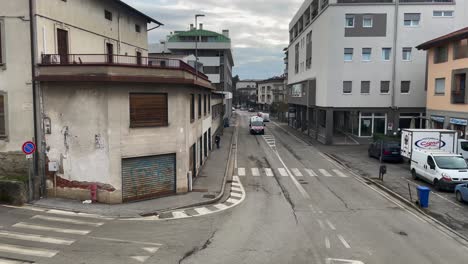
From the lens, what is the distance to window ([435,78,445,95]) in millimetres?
35375

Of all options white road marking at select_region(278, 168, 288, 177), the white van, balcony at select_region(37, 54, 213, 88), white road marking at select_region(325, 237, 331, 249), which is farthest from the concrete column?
white road marking at select_region(325, 237, 331, 249)

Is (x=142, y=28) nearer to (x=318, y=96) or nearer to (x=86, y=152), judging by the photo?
(x=86, y=152)

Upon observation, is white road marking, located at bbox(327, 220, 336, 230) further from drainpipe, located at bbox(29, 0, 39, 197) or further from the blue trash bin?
drainpipe, located at bbox(29, 0, 39, 197)

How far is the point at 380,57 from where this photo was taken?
43.8m

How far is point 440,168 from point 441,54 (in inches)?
670

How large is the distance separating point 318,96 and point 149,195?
3278cm

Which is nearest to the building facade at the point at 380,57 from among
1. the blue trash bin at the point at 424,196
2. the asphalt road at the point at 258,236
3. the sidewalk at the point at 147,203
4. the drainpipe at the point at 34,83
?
the asphalt road at the point at 258,236

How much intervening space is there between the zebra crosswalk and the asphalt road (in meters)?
6.34

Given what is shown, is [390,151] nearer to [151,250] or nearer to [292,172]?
[292,172]

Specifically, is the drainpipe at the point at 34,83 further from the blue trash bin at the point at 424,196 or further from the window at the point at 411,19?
the window at the point at 411,19

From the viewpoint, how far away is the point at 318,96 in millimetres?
48188

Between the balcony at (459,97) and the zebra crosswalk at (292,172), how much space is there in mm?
11700

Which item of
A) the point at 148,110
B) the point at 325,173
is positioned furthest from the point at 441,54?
the point at 148,110

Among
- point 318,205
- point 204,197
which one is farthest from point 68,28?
point 318,205
